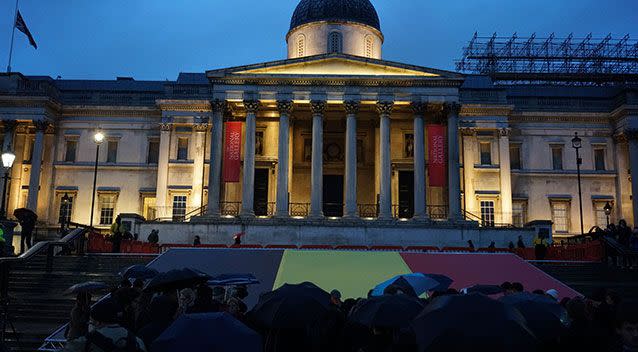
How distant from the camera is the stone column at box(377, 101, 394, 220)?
35.2 metres

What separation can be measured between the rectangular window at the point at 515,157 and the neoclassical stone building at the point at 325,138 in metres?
0.07

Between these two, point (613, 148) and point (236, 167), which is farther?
point (613, 148)

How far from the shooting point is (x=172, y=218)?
133 ft

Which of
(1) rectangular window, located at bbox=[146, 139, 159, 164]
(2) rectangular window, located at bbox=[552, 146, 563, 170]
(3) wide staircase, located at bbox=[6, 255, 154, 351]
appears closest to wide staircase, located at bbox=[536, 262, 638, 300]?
(3) wide staircase, located at bbox=[6, 255, 154, 351]

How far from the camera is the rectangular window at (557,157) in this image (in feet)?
143

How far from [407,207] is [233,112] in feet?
42.8

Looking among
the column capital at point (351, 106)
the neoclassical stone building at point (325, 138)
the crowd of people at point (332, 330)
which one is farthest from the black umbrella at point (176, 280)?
the column capital at point (351, 106)

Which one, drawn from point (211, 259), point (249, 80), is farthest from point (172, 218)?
point (211, 259)

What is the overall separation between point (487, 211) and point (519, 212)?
120 inches

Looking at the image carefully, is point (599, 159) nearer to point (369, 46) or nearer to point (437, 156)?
point (437, 156)

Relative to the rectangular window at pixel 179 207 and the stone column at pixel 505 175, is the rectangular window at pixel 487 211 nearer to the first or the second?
the stone column at pixel 505 175

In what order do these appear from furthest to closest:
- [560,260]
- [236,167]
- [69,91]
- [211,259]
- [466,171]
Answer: [69,91] < [466,171] < [236,167] < [560,260] < [211,259]

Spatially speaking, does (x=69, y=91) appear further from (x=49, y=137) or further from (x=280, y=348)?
(x=280, y=348)

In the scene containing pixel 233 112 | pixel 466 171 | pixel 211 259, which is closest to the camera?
→ pixel 211 259
